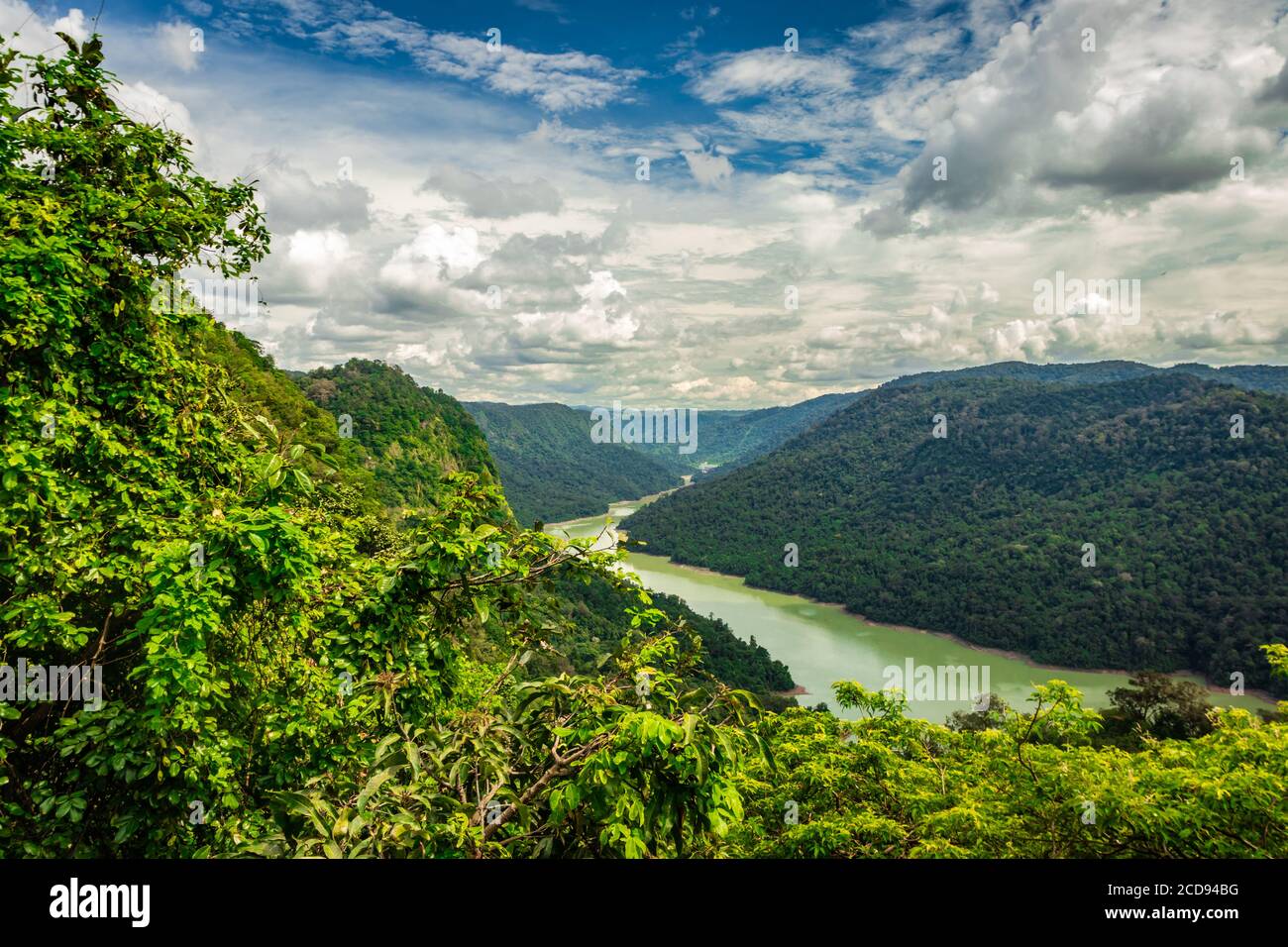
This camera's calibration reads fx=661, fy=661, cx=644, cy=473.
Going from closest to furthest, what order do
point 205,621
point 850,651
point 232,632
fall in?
point 205,621 < point 232,632 < point 850,651

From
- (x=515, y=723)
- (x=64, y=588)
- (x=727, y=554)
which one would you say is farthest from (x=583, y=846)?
(x=727, y=554)

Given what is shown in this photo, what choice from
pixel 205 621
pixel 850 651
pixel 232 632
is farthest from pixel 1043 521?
pixel 205 621

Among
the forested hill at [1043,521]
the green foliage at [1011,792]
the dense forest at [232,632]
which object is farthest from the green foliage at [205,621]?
the forested hill at [1043,521]

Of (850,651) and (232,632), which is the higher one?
(232,632)

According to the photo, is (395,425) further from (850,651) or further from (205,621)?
(205,621)

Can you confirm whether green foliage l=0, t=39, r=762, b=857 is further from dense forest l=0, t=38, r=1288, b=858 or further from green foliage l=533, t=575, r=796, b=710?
green foliage l=533, t=575, r=796, b=710

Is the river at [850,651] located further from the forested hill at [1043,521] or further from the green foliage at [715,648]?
the green foliage at [715,648]
